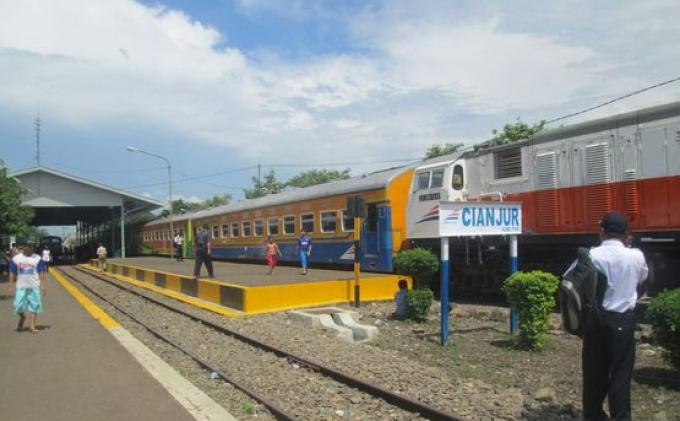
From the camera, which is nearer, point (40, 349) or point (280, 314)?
point (40, 349)

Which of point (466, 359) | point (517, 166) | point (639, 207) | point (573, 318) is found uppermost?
point (517, 166)

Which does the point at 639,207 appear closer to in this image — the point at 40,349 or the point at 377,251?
the point at 377,251

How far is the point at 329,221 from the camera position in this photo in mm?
20516

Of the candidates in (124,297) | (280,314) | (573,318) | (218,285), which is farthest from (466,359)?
(124,297)

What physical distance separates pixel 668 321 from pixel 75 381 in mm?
6828

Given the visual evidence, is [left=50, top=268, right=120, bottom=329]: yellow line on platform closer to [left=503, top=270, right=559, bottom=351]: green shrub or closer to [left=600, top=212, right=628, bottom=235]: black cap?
[left=503, top=270, right=559, bottom=351]: green shrub

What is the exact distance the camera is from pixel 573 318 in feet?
16.1

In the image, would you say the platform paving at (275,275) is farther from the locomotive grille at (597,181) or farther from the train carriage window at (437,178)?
the locomotive grille at (597,181)

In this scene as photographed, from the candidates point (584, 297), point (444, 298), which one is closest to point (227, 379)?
point (444, 298)

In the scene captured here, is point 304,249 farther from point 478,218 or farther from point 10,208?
point 10,208

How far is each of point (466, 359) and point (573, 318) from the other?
172 inches

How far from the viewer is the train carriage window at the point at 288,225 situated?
2324 centimetres

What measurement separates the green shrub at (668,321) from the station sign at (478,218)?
363 cm

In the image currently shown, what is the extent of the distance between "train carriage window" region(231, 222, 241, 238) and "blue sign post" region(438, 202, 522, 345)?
1956 centimetres
